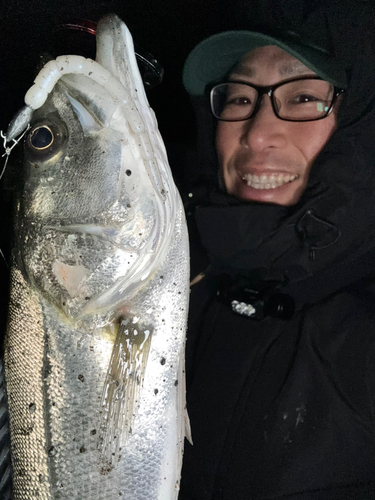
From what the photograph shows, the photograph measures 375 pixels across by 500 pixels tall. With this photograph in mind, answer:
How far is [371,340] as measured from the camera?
135cm

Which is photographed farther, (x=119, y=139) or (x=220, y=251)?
(x=220, y=251)

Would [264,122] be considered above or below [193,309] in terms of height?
above

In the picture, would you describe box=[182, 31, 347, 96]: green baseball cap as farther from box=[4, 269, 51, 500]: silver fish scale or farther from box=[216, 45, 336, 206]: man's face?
box=[4, 269, 51, 500]: silver fish scale

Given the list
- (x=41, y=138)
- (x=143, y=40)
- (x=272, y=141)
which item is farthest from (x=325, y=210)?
(x=143, y=40)

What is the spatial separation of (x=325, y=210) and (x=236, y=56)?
1036mm

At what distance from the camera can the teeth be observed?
171cm

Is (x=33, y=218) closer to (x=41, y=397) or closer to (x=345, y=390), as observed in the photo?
(x=41, y=397)

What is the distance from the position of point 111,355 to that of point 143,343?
103 mm

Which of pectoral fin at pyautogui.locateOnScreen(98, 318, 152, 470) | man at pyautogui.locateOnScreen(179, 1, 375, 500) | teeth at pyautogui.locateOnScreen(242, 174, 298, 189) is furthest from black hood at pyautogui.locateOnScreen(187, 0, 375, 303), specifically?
pectoral fin at pyautogui.locateOnScreen(98, 318, 152, 470)

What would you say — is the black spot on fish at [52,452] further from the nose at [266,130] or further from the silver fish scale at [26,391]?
the nose at [266,130]

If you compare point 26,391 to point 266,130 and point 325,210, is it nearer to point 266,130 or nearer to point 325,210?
point 325,210

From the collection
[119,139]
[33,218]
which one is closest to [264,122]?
[119,139]

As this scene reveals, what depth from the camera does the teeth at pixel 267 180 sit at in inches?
67.3

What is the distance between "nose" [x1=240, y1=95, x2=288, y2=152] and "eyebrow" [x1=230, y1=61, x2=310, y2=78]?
0.49 ft
